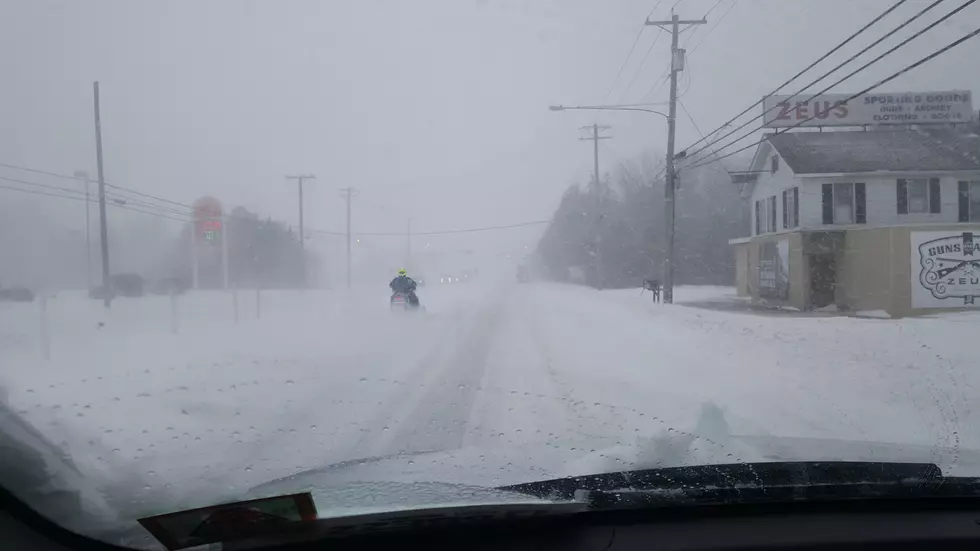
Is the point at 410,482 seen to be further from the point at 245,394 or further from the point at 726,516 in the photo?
the point at 245,394

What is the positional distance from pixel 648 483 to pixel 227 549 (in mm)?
2096

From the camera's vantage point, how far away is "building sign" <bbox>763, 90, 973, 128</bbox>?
1639cm

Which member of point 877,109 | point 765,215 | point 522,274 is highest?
point 877,109

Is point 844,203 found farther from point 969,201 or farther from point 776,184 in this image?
point 969,201

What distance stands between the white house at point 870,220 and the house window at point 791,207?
35 mm

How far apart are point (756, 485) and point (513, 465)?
1593mm

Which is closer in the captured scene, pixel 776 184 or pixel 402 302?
pixel 402 302

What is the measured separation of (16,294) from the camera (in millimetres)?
12992

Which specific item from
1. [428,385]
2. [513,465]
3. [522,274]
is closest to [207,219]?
[428,385]

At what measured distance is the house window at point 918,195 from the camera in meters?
21.1

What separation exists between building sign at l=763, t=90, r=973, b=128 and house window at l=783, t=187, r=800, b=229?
15.5 ft

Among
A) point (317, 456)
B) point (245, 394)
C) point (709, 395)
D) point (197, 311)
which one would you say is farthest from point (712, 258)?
point (317, 456)

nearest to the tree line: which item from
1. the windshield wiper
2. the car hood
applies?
the car hood

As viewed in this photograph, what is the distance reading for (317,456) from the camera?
271 inches
